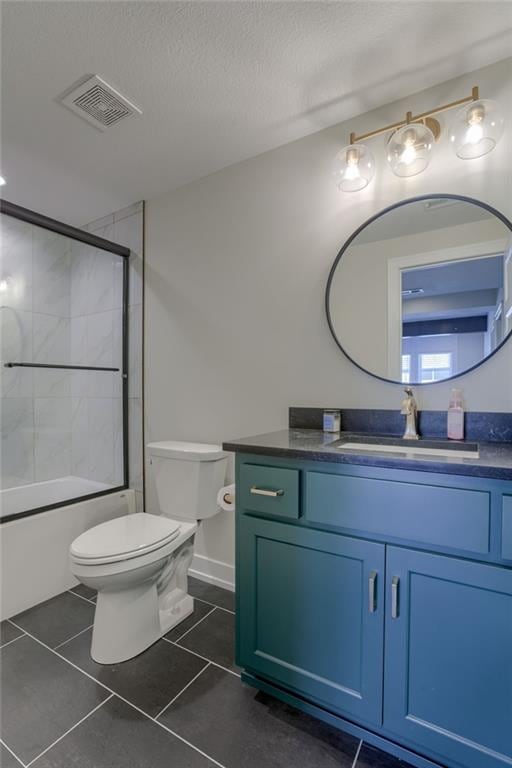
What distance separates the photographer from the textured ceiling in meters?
1.17

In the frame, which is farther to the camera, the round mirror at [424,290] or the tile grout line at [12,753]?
the round mirror at [424,290]

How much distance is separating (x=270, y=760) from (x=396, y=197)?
6.63 feet

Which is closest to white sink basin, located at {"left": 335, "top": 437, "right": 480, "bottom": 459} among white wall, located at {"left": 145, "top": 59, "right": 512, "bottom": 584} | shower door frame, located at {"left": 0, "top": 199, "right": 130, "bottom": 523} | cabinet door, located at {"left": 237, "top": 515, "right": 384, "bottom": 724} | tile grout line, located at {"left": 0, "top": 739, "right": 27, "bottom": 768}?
white wall, located at {"left": 145, "top": 59, "right": 512, "bottom": 584}

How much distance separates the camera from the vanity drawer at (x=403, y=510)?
884 millimetres

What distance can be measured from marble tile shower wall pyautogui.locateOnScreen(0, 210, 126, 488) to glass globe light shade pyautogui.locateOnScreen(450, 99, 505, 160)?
2.03 m

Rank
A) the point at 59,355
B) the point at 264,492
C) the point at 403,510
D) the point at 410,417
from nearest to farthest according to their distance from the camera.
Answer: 1. the point at 403,510
2. the point at 264,492
3. the point at 410,417
4. the point at 59,355

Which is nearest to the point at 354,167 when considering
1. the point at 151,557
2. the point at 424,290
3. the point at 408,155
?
the point at 408,155

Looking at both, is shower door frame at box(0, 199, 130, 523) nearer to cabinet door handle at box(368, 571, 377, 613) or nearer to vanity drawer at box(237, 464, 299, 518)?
vanity drawer at box(237, 464, 299, 518)

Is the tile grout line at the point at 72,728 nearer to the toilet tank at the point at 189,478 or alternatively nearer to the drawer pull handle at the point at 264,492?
the toilet tank at the point at 189,478

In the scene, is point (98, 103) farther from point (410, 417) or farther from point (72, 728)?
point (72, 728)

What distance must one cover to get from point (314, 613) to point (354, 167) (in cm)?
167

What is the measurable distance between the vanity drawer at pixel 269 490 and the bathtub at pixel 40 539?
1285 mm

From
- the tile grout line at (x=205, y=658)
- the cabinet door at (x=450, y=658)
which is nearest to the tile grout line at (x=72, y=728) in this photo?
the tile grout line at (x=205, y=658)

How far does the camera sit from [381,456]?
0.99 m
